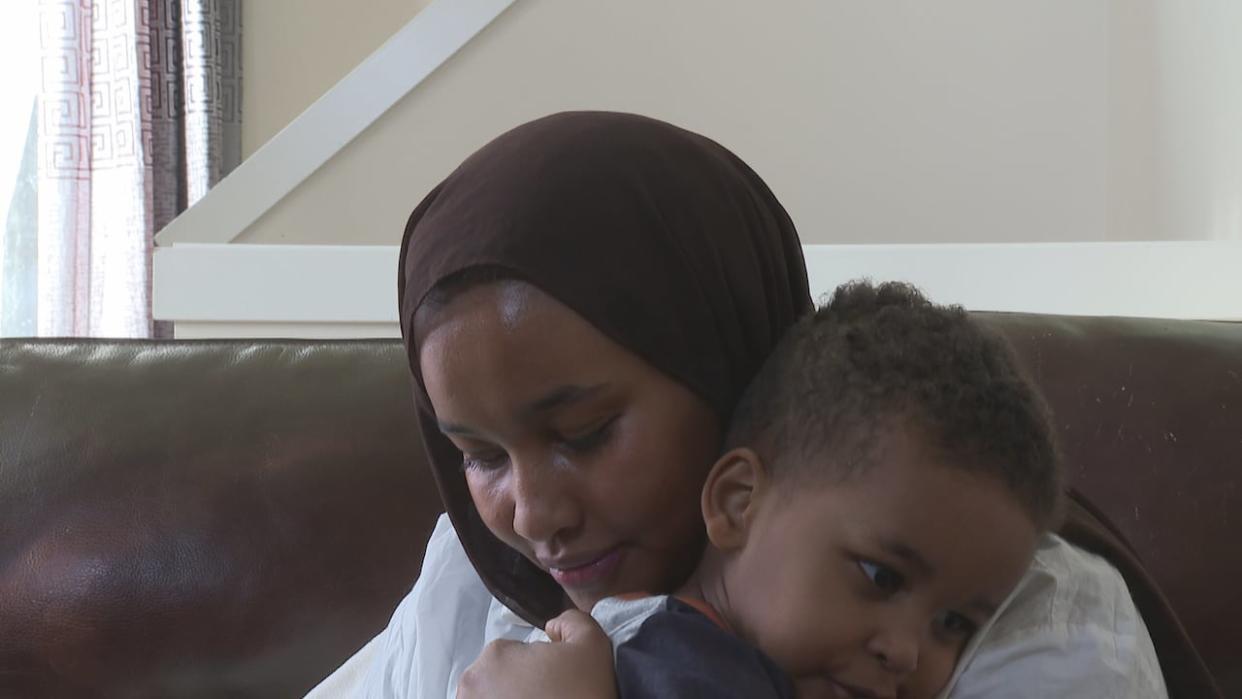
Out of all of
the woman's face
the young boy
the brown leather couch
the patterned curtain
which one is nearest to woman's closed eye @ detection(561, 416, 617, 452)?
the woman's face

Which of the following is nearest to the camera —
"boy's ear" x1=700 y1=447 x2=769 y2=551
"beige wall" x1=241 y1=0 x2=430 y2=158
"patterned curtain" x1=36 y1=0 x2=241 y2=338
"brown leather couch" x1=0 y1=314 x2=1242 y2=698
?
"boy's ear" x1=700 y1=447 x2=769 y2=551

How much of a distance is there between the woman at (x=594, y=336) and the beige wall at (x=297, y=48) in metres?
3.24

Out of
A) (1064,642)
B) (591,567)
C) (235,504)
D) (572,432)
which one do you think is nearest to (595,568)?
(591,567)

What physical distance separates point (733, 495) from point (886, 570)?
0.41 feet

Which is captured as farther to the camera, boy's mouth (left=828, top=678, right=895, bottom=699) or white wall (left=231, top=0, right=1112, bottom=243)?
white wall (left=231, top=0, right=1112, bottom=243)

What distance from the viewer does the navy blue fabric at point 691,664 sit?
2.06 feet

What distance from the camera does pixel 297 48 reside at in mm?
3971

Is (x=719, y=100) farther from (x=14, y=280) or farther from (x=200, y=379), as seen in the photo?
(x=14, y=280)

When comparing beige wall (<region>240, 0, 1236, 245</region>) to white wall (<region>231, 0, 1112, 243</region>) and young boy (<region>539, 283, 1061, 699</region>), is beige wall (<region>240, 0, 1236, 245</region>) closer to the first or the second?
white wall (<region>231, 0, 1112, 243</region>)

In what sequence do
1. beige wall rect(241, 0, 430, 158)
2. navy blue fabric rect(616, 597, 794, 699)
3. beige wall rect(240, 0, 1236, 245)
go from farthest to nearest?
1. beige wall rect(241, 0, 430, 158)
2. beige wall rect(240, 0, 1236, 245)
3. navy blue fabric rect(616, 597, 794, 699)

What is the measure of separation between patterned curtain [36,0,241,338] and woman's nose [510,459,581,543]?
299 centimetres

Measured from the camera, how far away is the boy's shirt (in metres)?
0.63

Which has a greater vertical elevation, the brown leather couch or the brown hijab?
the brown hijab

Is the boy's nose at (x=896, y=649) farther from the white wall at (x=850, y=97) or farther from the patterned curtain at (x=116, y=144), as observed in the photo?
the patterned curtain at (x=116, y=144)
